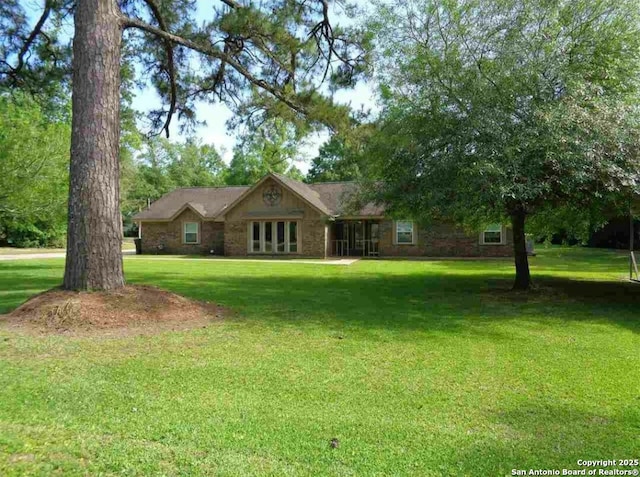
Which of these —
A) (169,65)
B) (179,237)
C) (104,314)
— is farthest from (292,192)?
(104,314)

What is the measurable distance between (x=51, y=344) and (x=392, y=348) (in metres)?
4.37

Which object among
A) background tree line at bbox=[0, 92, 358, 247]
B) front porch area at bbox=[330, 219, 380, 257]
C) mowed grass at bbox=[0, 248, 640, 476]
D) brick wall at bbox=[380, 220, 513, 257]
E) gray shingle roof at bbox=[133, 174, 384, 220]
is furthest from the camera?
front porch area at bbox=[330, 219, 380, 257]

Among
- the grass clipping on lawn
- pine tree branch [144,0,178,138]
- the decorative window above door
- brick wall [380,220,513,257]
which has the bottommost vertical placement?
the grass clipping on lawn

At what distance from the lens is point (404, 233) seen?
1002 inches

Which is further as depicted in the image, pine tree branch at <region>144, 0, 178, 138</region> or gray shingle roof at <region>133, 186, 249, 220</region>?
gray shingle roof at <region>133, 186, 249, 220</region>

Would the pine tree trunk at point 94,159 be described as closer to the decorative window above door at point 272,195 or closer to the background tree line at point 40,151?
the background tree line at point 40,151

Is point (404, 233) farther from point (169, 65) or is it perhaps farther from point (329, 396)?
point (329, 396)

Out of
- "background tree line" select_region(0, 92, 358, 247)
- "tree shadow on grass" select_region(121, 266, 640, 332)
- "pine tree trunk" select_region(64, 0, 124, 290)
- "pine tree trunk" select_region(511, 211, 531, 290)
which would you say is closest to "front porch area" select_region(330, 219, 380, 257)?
"background tree line" select_region(0, 92, 358, 247)

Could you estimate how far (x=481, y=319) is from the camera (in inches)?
327

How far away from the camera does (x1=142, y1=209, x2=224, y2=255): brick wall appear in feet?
93.0

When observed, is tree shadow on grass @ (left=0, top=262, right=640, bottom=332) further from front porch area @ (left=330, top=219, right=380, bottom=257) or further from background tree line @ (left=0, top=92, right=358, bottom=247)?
front porch area @ (left=330, top=219, right=380, bottom=257)

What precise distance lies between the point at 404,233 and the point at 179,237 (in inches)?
544

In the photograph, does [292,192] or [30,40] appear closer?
[30,40]

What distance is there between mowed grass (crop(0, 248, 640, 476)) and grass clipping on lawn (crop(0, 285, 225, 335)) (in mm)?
459
